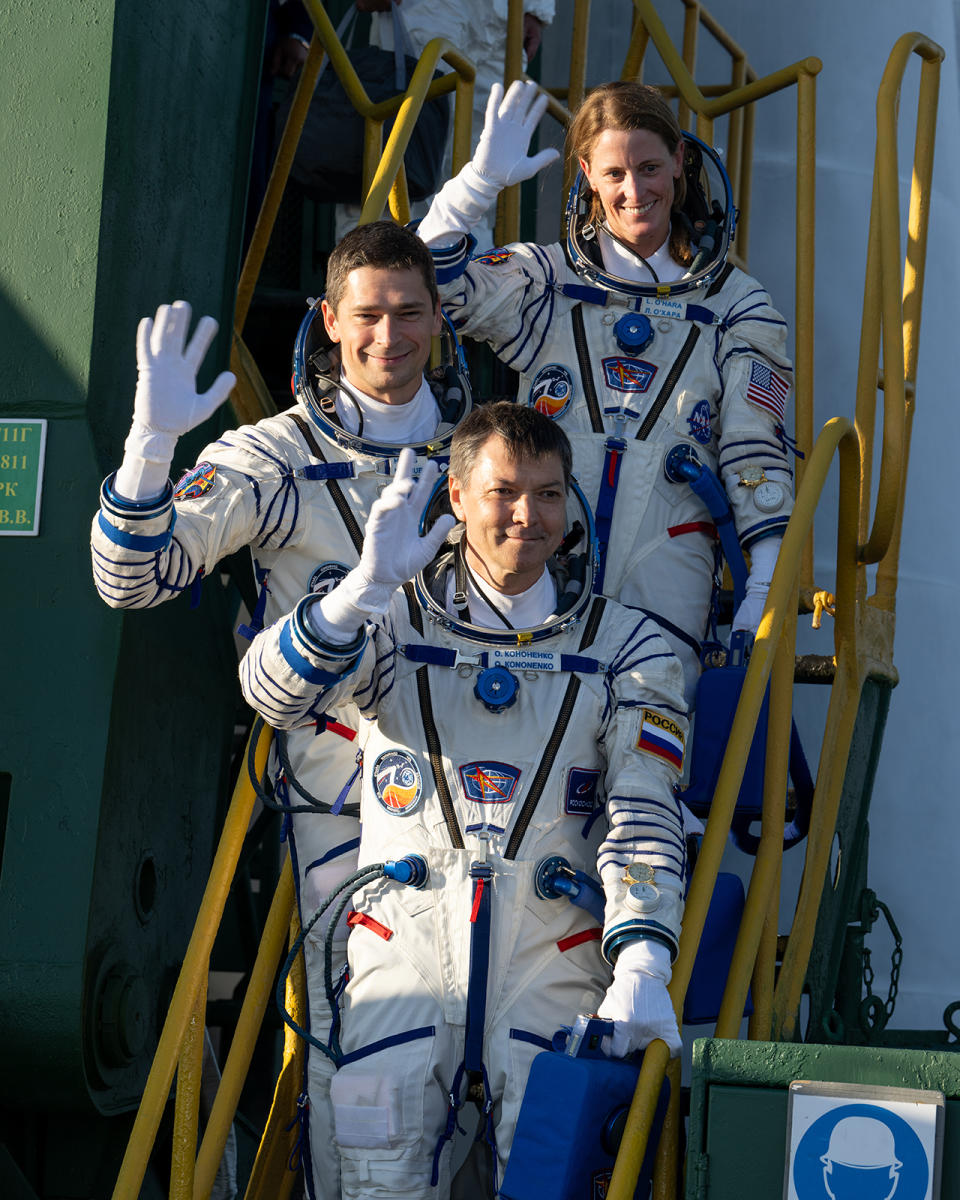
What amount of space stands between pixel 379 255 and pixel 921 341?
122 inches

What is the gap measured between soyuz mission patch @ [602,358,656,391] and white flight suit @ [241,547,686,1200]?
0.78 m

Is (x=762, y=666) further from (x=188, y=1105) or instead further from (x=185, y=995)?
(x=188, y=1105)

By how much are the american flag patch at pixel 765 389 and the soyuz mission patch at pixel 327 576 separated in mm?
984

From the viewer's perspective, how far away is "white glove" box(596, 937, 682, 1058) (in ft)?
8.58

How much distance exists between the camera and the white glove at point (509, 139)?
3605 mm

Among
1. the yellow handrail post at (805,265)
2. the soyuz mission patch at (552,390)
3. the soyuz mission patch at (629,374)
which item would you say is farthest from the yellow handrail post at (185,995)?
the yellow handrail post at (805,265)

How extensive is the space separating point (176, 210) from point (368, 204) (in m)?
0.48

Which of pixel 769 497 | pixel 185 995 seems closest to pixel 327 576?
pixel 185 995

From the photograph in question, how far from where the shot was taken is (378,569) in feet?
8.73

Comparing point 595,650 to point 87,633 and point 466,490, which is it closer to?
point 466,490

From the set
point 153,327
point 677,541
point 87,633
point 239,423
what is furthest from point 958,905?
point 153,327

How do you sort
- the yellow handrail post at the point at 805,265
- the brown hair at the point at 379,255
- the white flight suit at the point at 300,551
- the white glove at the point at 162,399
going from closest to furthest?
1. the white glove at the point at 162,399
2. the white flight suit at the point at 300,551
3. the brown hair at the point at 379,255
4. the yellow handrail post at the point at 805,265

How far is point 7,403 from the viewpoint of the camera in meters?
3.57

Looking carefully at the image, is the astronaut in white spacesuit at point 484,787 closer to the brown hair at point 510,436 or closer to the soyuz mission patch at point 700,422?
the brown hair at point 510,436
